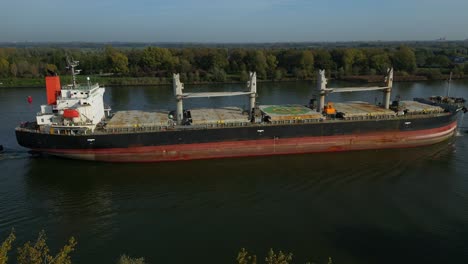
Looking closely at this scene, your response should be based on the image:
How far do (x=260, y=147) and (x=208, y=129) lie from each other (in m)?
2.73

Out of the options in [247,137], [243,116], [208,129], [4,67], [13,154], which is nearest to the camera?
[208,129]

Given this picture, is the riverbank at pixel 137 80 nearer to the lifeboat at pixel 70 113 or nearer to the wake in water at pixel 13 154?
the wake in water at pixel 13 154

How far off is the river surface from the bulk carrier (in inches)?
23.7

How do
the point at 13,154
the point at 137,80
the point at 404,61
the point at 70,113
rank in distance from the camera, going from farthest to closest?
the point at 404,61 < the point at 137,80 < the point at 13,154 < the point at 70,113

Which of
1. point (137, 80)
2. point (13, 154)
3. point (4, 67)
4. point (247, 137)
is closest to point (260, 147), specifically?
point (247, 137)

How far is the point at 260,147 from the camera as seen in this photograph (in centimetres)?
1692

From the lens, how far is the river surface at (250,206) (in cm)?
986

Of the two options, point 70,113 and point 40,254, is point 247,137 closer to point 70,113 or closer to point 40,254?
point 70,113

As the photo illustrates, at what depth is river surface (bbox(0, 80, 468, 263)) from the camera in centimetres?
986

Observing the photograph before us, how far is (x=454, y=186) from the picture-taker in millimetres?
13641

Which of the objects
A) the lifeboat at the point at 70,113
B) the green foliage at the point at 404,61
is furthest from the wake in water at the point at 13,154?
the green foliage at the point at 404,61

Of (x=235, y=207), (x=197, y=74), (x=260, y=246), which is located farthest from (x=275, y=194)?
(x=197, y=74)

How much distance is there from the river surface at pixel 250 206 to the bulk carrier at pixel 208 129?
60 centimetres

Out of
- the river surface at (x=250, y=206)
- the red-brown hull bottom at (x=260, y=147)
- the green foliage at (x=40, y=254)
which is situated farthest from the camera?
the red-brown hull bottom at (x=260, y=147)
